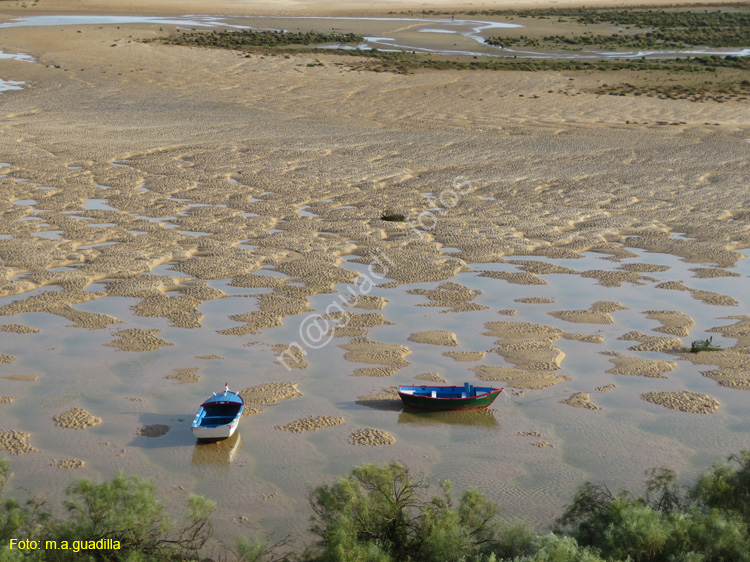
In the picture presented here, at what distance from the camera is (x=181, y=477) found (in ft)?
27.4

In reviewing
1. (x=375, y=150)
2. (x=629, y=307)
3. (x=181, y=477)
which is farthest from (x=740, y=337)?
(x=375, y=150)

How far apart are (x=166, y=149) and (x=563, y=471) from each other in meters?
16.5

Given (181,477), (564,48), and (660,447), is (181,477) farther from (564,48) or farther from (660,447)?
(564,48)

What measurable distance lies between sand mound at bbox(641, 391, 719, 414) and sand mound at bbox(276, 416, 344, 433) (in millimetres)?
3617

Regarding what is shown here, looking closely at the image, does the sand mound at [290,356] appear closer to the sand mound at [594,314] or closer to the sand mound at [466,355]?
the sand mound at [466,355]

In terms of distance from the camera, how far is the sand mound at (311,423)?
9.31 m

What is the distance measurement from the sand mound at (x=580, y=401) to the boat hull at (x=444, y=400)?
0.88m

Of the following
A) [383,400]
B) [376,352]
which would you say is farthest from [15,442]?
[376,352]

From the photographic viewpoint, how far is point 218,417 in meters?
9.06

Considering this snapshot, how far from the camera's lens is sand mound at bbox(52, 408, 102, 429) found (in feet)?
30.2

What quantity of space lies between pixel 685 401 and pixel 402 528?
4.62 m

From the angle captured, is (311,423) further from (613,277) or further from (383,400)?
(613,277)

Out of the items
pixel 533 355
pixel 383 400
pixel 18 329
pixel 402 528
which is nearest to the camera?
pixel 402 528

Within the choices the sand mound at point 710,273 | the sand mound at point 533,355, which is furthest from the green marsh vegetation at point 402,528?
the sand mound at point 710,273
